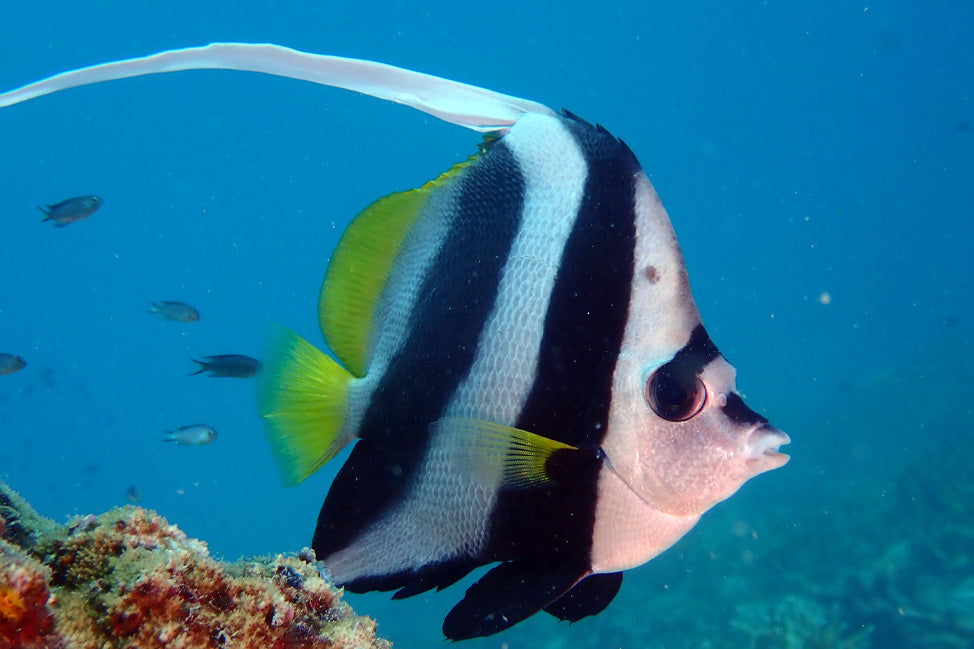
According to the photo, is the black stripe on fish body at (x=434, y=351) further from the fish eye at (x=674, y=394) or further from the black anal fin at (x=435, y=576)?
the fish eye at (x=674, y=394)

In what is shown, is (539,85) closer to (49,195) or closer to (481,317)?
(49,195)

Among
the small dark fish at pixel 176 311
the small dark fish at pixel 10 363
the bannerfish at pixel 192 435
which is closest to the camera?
the small dark fish at pixel 10 363

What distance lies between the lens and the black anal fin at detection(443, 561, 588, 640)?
0.94 m

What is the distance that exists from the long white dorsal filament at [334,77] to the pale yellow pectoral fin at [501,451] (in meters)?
0.55

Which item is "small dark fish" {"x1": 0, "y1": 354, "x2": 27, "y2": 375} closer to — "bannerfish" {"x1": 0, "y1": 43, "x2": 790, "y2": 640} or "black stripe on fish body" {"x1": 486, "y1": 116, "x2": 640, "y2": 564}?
"bannerfish" {"x1": 0, "y1": 43, "x2": 790, "y2": 640}

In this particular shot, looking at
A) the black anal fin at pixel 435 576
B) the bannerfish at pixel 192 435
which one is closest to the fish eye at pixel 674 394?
the black anal fin at pixel 435 576

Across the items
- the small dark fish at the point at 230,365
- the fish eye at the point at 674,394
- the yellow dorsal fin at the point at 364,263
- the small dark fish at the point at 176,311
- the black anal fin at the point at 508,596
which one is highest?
the small dark fish at the point at 176,311

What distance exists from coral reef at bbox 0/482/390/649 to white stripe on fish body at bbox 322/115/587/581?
13 centimetres

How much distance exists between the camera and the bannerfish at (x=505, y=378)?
94cm

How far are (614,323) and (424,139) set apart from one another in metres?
112

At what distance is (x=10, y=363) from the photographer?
6961 millimetres

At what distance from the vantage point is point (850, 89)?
4003 inches

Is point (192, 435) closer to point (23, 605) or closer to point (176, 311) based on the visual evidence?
point (176, 311)

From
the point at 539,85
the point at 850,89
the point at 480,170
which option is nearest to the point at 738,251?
the point at 850,89
